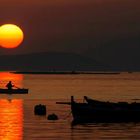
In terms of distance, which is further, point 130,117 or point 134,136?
point 130,117

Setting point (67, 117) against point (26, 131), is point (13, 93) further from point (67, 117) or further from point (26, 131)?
point (26, 131)

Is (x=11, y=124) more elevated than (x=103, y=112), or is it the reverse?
(x=103, y=112)

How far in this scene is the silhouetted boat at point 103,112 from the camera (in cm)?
5647

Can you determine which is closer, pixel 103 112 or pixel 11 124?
pixel 11 124

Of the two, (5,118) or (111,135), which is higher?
(5,118)

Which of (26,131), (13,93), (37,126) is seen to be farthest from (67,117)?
(13,93)

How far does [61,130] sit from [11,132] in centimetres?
424

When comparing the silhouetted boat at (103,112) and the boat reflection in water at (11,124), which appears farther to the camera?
the silhouetted boat at (103,112)

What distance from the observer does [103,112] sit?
5706cm

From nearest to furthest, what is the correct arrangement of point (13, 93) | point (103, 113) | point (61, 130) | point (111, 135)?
point (111, 135) < point (61, 130) < point (103, 113) < point (13, 93)

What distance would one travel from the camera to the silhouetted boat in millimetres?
56469

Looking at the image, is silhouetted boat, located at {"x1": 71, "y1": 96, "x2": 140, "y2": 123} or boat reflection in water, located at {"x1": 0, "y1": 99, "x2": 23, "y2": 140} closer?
boat reflection in water, located at {"x1": 0, "y1": 99, "x2": 23, "y2": 140}

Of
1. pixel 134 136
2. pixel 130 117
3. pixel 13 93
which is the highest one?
pixel 13 93

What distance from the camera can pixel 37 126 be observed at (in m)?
51.0
